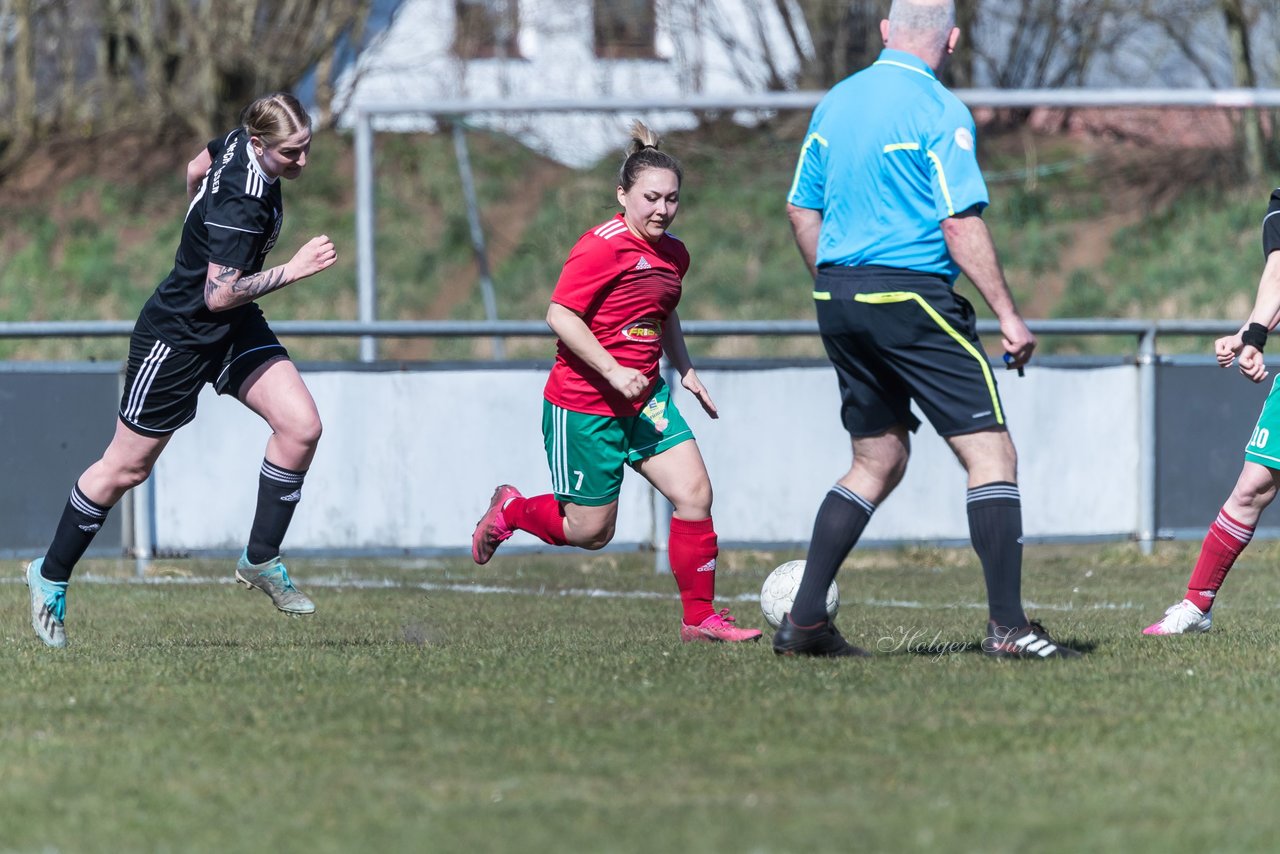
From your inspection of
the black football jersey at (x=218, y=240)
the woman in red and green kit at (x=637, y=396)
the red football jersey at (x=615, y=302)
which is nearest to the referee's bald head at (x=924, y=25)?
the woman in red and green kit at (x=637, y=396)

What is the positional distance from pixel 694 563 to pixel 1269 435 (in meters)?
2.21

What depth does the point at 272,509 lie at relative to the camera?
643 centimetres

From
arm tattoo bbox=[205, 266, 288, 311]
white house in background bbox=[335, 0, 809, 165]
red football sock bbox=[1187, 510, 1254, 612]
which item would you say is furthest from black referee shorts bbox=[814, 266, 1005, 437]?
white house in background bbox=[335, 0, 809, 165]

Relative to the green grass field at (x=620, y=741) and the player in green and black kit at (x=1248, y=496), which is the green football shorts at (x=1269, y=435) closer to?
the player in green and black kit at (x=1248, y=496)

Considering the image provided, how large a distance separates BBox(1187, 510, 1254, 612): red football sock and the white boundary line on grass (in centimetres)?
142

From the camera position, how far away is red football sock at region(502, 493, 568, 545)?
6766 millimetres

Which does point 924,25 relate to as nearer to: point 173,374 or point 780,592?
point 780,592

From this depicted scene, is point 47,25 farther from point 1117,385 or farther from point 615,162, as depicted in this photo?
point 1117,385

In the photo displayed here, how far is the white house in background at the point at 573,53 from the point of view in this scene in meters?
23.3

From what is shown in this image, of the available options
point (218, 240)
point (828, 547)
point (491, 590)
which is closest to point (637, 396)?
point (828, 547)

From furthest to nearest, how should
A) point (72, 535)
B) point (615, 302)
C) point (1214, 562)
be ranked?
point (1214, 562) < point (72, 535) < point (615, 302)

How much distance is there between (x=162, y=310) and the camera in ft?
20.7

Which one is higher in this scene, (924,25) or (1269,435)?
(924,25)

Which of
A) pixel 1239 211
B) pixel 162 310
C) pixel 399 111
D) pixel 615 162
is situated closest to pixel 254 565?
pixel 162 310
